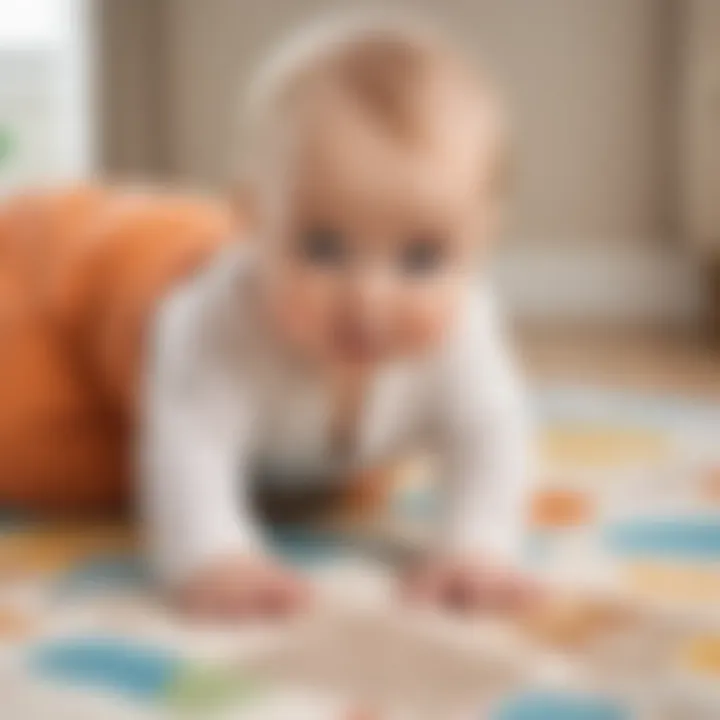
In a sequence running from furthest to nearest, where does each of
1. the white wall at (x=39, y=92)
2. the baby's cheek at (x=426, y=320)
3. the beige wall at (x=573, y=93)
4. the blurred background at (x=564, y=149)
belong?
the beige wall at (x=573, y=93), the white wall at (x=39, y=92), the blurred background at (x=564, y=149), the baby's cheek at (x=426, y=320)

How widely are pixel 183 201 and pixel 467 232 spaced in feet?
1.18

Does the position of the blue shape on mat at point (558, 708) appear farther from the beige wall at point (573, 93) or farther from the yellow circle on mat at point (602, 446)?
the beige wall at point (573, 93)

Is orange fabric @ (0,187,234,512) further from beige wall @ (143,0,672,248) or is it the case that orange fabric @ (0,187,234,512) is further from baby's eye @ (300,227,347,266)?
beige wall @ (143,0,672,248)

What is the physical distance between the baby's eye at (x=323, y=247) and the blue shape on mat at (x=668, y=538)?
237 millimetres

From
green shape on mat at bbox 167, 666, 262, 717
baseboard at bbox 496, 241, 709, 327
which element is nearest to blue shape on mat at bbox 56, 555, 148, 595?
green shape on mat at bbox 167, 666, 262, 717

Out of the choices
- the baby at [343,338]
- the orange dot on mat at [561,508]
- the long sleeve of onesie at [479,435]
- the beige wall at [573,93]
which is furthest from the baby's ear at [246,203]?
the beige wall at [573,93]

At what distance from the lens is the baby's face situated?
615mm

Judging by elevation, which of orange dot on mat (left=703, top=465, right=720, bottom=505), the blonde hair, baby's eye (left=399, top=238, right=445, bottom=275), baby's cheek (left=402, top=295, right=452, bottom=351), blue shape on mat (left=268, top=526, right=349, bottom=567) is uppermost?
the blonde hair

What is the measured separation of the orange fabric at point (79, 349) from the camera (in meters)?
0.84

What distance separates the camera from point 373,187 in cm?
61

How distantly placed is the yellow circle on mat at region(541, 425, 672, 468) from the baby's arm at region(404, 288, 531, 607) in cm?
18

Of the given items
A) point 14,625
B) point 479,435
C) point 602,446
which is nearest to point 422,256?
point 479,435

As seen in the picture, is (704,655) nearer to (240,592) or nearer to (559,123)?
(240,592)

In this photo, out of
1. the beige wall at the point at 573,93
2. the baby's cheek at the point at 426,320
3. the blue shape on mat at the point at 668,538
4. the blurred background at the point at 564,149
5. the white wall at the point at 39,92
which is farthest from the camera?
the beige wall at the point at 573,93
